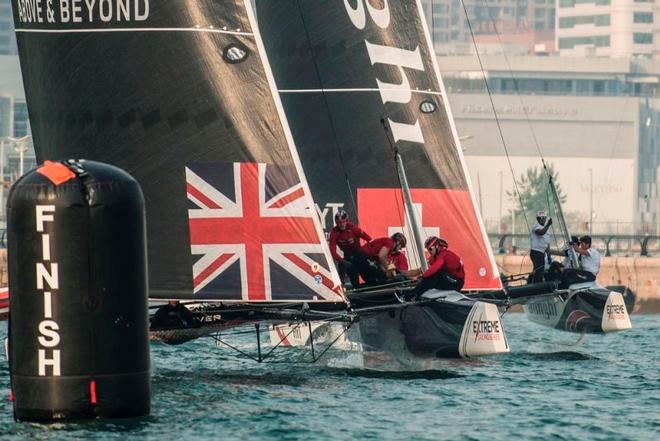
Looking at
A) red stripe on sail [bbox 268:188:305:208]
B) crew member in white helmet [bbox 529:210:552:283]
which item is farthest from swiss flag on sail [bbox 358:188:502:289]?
red stripe on sail [bbox 268:188:305:208]

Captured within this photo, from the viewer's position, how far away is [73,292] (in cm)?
1145

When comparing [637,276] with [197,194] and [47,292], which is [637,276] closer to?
[197,194]

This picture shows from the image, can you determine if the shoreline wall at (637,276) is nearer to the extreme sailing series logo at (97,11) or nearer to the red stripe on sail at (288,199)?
the red stripe on sail at (288,199)

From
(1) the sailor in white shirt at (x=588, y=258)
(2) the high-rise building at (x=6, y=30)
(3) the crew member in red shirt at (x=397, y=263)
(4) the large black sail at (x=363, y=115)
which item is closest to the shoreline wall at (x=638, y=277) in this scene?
(1) the sailor in white shirt at (x=588, y=258)

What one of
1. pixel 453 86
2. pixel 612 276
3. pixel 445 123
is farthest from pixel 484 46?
pixel 445 123

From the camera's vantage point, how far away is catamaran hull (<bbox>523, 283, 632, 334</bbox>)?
73.0ft

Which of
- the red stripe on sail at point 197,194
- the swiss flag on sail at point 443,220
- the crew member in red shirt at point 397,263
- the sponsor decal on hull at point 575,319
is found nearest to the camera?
the red stripe on sail at point 197,194

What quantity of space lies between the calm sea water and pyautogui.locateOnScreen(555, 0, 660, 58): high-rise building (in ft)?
518

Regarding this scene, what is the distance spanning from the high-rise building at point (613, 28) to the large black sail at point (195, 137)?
16005cm

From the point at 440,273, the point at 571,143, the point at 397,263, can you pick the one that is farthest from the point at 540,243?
the point at 571,143

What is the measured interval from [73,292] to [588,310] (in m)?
12.2

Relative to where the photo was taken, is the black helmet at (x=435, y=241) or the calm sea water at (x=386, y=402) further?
the black helmet at (x=435, y=241)

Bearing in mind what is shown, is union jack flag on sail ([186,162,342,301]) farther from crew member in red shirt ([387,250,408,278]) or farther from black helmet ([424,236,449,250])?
crew member in red shirt ([387,250,408,278])

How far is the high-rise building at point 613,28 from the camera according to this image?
587 feet
